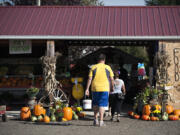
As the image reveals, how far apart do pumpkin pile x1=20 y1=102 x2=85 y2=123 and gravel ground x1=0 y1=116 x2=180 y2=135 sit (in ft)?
0.99

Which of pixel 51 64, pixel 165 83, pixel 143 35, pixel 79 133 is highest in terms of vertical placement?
pixel 143 35

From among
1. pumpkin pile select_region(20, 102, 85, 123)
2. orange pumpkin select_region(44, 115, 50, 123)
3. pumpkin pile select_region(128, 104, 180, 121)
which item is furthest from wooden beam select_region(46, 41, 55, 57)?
pumpkin pile select_region(128, 104, 180, 121)

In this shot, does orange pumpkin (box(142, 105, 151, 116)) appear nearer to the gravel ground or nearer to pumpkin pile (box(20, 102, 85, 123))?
the gravel ground

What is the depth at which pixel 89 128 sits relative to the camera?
7.99 meters

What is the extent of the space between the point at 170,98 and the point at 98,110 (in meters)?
3.91

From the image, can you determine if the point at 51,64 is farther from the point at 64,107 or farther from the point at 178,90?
the point at 178,90

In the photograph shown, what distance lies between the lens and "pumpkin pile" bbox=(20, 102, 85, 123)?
9.23 m

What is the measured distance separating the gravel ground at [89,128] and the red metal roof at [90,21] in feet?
11.6

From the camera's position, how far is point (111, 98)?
9453mm

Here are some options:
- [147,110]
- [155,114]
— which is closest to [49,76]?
[147,110]

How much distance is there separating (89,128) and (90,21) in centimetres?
547

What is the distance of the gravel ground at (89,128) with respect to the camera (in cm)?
748

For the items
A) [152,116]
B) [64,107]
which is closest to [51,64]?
[64,107]

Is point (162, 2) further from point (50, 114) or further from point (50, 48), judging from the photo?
point (50, 114)
